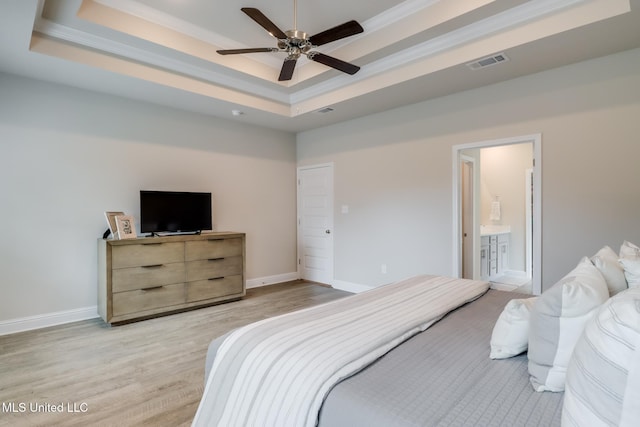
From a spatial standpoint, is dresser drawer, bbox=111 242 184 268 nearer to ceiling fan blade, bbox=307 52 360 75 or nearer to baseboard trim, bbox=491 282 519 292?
ceiling fan blade, bbox=307 52 360 75

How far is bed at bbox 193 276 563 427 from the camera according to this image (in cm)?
97

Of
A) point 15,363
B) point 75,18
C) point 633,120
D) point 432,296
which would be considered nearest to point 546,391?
point 432,296

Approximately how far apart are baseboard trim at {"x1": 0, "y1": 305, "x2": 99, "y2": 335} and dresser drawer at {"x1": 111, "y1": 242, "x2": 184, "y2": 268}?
831 millimetres

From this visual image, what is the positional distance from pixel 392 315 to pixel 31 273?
3914 millimetres

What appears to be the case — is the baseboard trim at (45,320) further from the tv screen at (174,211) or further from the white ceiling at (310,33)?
the white ceiling at (310,33)

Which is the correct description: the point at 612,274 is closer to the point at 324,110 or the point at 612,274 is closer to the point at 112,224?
the point at 324,110

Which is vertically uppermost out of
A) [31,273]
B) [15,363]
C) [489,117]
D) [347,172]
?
[489,117]

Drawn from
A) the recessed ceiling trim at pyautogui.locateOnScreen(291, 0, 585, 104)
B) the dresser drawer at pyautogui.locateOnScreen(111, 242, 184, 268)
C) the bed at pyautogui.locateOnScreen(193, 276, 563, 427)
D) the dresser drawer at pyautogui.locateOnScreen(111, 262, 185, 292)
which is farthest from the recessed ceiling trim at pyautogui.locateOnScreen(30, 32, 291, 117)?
the bed at pyautogui.locateOnScreen(193, 276, 563, 427)

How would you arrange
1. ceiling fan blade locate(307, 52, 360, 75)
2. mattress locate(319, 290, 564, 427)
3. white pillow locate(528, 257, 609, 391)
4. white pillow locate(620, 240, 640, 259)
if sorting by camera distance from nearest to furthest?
mattress locate(319, 290, 564, 427) < white pillow locate(528, 257, 609, 391) < white pillow locate(620, 240, 640, 259) < ceiling fan blade locate(307, 52, 360, 75)

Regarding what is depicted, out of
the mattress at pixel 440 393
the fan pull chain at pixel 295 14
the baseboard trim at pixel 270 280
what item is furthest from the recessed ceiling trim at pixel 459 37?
the baseboard trim at pixel 270 280

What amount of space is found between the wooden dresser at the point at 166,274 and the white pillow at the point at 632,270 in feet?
12.8

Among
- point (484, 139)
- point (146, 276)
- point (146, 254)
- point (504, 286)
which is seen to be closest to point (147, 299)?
point (146, 276)

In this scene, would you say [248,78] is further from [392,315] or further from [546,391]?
[546,391]

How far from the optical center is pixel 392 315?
66.7 inches
